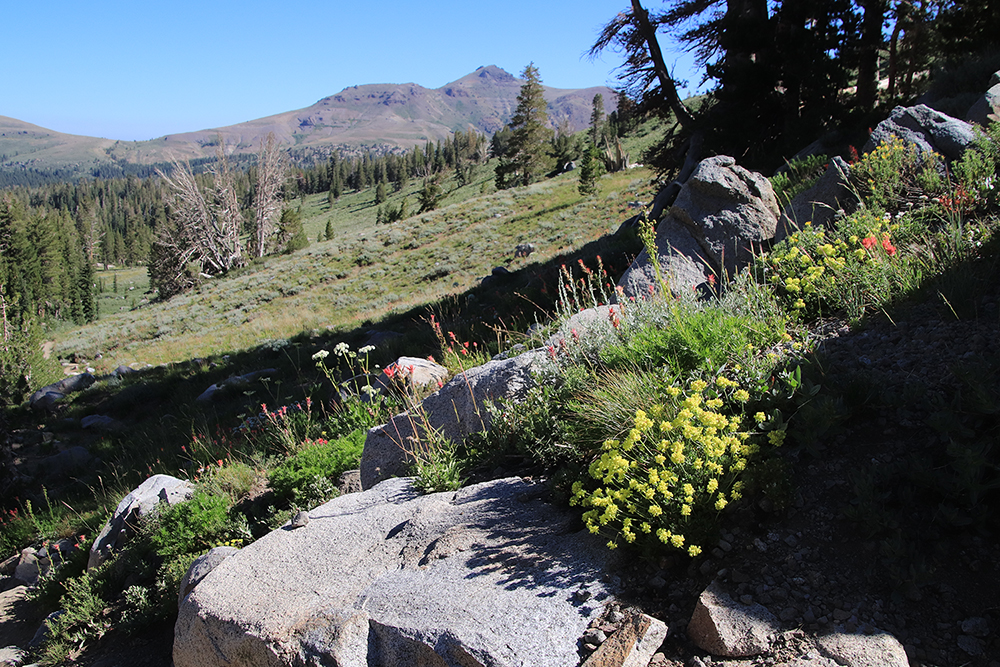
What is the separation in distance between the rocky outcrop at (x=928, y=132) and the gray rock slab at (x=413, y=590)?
21.1 ft

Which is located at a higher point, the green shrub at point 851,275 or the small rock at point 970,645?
the green shrub at point 851,275

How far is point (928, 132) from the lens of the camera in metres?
6.77

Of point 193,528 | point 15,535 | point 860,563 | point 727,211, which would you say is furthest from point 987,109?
point 15,535

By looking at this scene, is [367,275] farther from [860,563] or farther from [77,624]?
[860,563]

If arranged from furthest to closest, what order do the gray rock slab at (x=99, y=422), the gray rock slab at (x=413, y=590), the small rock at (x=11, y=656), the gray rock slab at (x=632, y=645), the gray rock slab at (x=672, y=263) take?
the gray rock slab at (x=99, y=422) → the gray rock slab at (x=672, y=263) → the small rock at (x=11, y=656) → the gray rock slab at (x=413, y=590) → the gray rock slab at (x=632, y=645)

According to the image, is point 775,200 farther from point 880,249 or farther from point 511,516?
point 511,516

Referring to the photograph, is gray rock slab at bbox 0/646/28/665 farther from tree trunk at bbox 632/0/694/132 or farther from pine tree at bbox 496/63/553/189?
pine tree at bbox 496/63/553/189

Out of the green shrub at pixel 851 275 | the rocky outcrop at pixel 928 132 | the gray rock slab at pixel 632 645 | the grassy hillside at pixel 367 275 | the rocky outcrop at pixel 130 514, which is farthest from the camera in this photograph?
the grassy hillside at pixel 367 275

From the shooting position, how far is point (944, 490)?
2.48m

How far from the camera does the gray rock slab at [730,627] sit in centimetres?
224

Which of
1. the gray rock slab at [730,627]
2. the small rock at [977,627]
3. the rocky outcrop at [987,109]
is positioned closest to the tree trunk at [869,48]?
the rocky outcrop at [987,109]

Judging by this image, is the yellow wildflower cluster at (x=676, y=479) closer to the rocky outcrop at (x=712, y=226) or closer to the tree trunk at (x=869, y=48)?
the rocky outcrop at (x=712, y=226)

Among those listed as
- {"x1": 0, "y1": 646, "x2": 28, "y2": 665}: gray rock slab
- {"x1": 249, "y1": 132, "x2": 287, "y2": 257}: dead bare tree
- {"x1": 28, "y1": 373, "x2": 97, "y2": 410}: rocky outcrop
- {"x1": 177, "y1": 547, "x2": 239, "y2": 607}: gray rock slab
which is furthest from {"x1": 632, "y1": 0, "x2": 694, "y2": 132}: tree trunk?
{"x1": 249, "y1": 132, "x2": 287, "y2": 257}: dead bare tree

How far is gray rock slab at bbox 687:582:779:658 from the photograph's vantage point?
2.24 m
